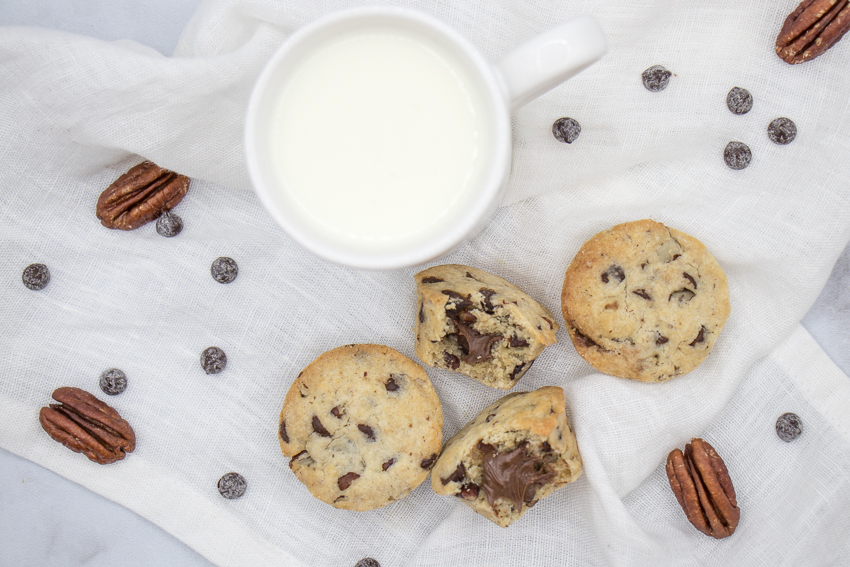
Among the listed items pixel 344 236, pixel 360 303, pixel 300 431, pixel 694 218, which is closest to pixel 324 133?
pixel 344 236

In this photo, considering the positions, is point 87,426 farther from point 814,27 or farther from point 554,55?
point 814,27

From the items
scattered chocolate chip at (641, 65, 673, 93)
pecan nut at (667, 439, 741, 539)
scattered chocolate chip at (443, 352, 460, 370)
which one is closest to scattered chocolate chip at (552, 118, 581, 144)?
scattered chocolate chip at (641, 65, 673, 93)

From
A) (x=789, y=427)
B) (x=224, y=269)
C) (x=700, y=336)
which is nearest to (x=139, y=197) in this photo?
(x=224, y=269)

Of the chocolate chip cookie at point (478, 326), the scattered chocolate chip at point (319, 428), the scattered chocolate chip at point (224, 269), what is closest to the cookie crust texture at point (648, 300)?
the chocolate chip cookie at point (478, 326)

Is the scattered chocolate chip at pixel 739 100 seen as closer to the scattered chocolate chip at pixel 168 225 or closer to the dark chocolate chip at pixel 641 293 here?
the dark chocolate chip at pixel 641 293

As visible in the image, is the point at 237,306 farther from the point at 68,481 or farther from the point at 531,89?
the point at 531,89
